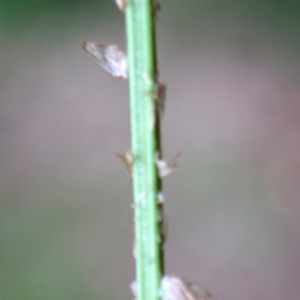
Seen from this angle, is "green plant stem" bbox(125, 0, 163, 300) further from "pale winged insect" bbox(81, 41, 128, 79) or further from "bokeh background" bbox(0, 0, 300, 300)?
"bokeh background" bbox(0, 0, 300, 300)

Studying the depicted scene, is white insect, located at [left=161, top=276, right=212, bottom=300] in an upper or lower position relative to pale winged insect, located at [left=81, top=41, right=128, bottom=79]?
lower

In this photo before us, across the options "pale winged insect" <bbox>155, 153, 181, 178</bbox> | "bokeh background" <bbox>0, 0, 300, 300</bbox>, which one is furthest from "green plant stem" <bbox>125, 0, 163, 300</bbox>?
"bokeh background" <bbox>0, 0, 300, 300</bbox>

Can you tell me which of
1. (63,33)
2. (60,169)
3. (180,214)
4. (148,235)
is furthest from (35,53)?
(148,235)

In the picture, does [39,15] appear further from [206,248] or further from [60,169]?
[206,248]

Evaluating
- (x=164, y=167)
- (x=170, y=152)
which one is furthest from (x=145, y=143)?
(x=170, y=152)

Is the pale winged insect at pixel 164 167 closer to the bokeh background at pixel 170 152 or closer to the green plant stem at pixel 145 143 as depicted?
the green plant stem at pixel 145 143

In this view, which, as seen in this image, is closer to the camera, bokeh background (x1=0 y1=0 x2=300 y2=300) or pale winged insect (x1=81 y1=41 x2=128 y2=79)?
pale winged insect (x1=81 y1=41 x2=128 y2=79)

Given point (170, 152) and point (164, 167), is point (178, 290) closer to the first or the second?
point (164, 167)
